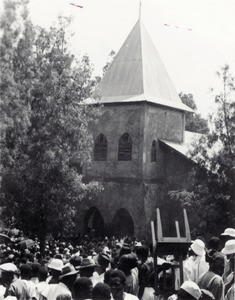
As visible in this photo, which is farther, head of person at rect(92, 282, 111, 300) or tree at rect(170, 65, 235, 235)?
tree at rect(170, 65, 235, 235)

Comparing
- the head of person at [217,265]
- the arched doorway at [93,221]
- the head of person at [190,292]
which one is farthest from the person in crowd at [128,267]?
the arched doorway at [93,221]

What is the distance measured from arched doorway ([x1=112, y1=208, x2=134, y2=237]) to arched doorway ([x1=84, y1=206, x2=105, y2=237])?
1251 millimetres

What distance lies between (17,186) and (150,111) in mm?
10062

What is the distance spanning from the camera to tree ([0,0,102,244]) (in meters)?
19.4

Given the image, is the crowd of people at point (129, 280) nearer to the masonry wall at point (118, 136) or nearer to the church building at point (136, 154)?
the church building at point (136, 154)

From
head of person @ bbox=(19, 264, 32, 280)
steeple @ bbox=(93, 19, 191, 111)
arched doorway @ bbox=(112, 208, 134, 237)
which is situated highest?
steeple @ bbox=(93, 19, 191, 111)

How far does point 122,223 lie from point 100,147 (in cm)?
430

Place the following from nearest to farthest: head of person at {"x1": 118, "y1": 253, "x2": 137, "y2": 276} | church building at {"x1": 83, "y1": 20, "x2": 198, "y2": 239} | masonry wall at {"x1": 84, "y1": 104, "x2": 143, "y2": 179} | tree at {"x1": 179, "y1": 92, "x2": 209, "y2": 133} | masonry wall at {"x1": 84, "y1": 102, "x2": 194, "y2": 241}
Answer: head of person at {"x1": 118, "y1": 253, "x2": 137, "y2": 276} → masonry wall at {"x1": 84, "y1": 102, "x2": 194, "y2": 241} → church building at {"x1": 83, "y1": 20, "x2": 198, "y2": 239} → masonry wall at {"x1": 84, "y1": 104, "x2": 143, "y2": 179} → tree at {"x1": 179, "y1": 92, "x2": 209, "y2": 133}

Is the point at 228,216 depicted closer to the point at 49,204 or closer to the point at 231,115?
the point at 231,115

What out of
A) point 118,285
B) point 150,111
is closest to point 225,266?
point 118,285

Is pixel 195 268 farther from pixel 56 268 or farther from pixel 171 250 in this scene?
pixel 56 268

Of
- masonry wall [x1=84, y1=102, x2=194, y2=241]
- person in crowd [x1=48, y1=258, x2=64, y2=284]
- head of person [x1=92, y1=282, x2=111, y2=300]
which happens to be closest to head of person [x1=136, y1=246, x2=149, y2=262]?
person in crowd [x1=48, y1=258, x2=64, y2=284]

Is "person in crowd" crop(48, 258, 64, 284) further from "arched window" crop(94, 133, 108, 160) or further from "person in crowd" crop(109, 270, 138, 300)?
"arched window" crop(94, 133, 108, 160)

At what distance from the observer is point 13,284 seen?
6551 mm
